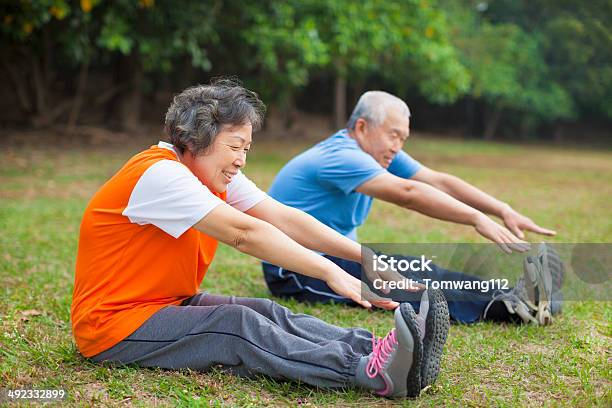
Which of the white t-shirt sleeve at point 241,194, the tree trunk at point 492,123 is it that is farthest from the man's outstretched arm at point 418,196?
the tree trunk at point 492,123

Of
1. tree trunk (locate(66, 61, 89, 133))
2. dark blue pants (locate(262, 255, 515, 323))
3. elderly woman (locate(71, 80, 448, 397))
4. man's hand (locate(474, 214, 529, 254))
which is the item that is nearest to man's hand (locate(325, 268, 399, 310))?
elderly woman (locate(71, 80, 448, 397))

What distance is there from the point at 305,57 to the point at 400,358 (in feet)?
33.8

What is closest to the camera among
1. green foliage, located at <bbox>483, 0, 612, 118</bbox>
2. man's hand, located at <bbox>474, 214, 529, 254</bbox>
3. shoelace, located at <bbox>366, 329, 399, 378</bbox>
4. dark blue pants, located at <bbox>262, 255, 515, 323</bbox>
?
shoelace, located at <bbox>366, 329, 399, 378</bbox>

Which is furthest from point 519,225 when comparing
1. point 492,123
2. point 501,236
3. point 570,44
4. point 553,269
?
point 492,123

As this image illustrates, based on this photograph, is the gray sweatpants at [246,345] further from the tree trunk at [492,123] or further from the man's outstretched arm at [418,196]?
the tree trunk at [492,123]

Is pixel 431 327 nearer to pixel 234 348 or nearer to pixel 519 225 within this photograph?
pixel 234 348

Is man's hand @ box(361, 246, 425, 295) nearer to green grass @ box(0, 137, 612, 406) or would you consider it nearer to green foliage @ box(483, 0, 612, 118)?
green grass @ box(0, 137, 612, 406)

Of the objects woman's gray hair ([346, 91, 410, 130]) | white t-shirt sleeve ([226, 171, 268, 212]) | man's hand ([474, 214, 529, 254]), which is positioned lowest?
man's hand ([474, 214, 529, 254])

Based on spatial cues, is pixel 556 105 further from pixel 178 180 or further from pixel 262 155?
pixel 178 180

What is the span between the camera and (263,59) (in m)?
13.0

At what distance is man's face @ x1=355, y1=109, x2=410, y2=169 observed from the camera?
4.15 meters

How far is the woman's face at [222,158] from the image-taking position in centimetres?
285

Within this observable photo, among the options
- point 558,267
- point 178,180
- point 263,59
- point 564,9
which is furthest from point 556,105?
point 178,180

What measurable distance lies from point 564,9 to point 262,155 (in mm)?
6337
